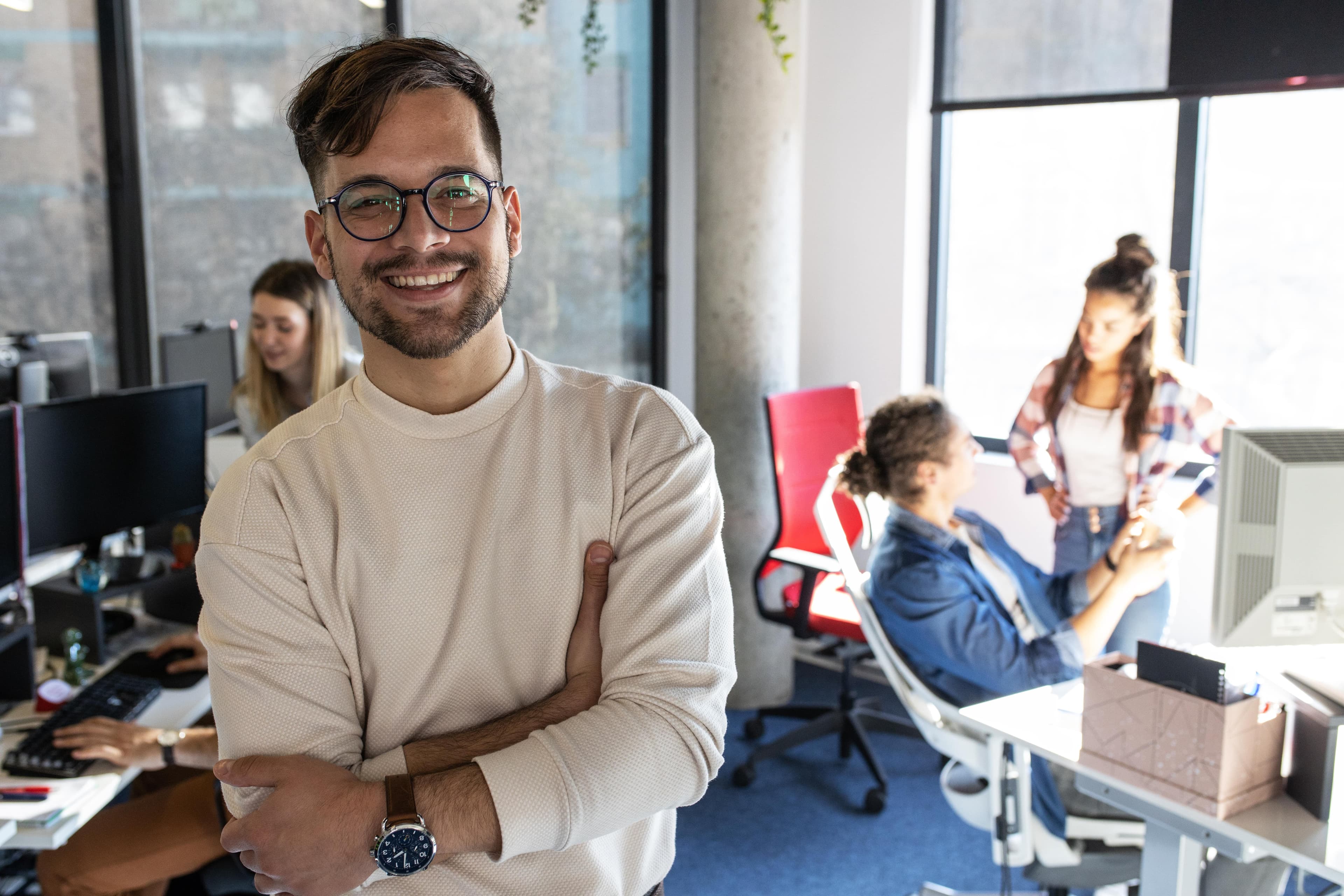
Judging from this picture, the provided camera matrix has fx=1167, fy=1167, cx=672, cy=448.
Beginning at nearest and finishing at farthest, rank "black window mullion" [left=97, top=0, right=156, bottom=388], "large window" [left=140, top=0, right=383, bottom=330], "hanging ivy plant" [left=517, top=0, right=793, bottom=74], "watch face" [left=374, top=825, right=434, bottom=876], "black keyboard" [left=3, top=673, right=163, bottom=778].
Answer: "watch face" [left=374, top=825, right=434, bottom=876] < "black keyboard" [left=3, top=673, right=163, bottom=778] < "hanging ivy plant" [left=517, top=0, right=793, bottom=74] < "black window mullion" [left=97, top=0, right=156, bottom=388] < "large window" [left=140, top=0, right=383, bottom=330]

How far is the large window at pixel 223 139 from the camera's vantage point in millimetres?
4188

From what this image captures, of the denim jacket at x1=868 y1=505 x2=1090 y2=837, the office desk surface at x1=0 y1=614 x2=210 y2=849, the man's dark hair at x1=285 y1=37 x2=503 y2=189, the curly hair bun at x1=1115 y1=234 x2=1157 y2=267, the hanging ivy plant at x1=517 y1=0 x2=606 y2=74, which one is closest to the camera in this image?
the man's dark hair at x1=285 y1=37 x2=503 y2=189

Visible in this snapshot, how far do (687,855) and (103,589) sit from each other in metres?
1.69

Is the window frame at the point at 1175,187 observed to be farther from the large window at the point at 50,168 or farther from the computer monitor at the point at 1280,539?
A: the large window at the point at 50,168

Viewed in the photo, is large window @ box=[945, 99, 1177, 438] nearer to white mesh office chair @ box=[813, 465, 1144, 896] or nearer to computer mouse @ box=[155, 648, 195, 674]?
white mesh office chair @ box=[813, 465, 1144, 896]

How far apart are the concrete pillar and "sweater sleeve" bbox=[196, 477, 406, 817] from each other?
2832mm

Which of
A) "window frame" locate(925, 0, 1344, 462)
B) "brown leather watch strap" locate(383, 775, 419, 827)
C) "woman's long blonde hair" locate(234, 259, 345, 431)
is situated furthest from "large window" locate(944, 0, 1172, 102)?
"brown leather watch strap" locate(383, 775, 419, 827)

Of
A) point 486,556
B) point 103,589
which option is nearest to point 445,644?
point 486,556

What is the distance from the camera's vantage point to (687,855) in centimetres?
327

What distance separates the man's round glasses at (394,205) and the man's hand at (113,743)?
129cm

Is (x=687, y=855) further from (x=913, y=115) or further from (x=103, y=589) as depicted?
(x=913, y=115)

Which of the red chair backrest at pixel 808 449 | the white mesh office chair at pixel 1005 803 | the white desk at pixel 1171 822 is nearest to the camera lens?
the white desk at pixel 1171 822

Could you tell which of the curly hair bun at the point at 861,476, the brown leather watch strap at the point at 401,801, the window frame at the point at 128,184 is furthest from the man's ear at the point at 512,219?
the window frame at the point at 128,184

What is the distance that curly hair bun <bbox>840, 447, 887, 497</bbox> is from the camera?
256 cm
